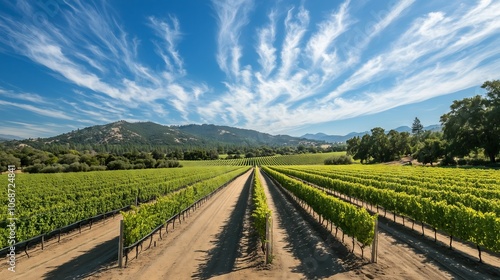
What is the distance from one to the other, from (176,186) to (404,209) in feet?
107

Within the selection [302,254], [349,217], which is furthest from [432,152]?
[302,254]

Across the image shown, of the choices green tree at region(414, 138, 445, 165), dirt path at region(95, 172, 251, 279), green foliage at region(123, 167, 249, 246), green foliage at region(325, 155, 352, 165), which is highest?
green tree at region(414, 138, 445, 165)

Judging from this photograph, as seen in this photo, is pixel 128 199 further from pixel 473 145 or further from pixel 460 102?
pixel 460 102

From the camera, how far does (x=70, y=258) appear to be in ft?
43.5

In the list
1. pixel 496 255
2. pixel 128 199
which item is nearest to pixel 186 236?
pixel 128 199

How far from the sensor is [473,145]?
59.6 m

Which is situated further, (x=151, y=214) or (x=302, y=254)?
(x=151, y=214)

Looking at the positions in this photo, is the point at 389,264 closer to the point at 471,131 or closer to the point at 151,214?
the point at 151,214

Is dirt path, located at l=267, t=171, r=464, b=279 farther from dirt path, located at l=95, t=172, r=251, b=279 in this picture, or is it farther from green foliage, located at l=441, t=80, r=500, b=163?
green foliage, located at l=441, t=80, r=500, b=163

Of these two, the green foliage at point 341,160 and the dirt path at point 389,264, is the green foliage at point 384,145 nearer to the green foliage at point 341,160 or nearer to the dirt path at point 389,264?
the green foliage at point 341,160

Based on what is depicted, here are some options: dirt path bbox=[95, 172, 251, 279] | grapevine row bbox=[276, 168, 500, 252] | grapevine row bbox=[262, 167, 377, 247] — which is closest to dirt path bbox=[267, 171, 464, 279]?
A: grapevine row bbox=[262, 167, 377, 247]

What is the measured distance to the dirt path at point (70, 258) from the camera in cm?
1138

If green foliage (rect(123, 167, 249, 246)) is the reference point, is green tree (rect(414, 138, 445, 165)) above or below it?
above

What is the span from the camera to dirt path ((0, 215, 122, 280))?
11383 millimetres
